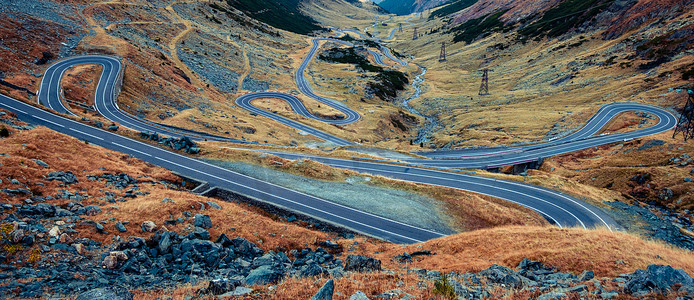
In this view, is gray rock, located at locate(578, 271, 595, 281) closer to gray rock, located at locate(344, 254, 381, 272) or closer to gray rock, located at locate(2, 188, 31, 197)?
gray rock, located at locate(344, 254, 381, 272)

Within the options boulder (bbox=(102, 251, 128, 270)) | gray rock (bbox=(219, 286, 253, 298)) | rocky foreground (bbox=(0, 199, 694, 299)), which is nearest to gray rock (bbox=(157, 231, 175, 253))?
rocky foreground (bbox=(0, 199, 694, 299))

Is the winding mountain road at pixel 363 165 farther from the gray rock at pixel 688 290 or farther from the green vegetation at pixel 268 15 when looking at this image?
the green vegetation at pixel 268 15

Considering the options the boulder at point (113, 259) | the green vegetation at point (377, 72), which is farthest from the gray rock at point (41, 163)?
the green vegetation at point (377, 72)

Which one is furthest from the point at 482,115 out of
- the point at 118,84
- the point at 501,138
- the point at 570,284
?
the point at 118,84

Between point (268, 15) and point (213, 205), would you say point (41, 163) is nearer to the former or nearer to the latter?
point (213, 205)

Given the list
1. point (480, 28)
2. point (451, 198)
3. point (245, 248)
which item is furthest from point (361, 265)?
point (480, 28)
